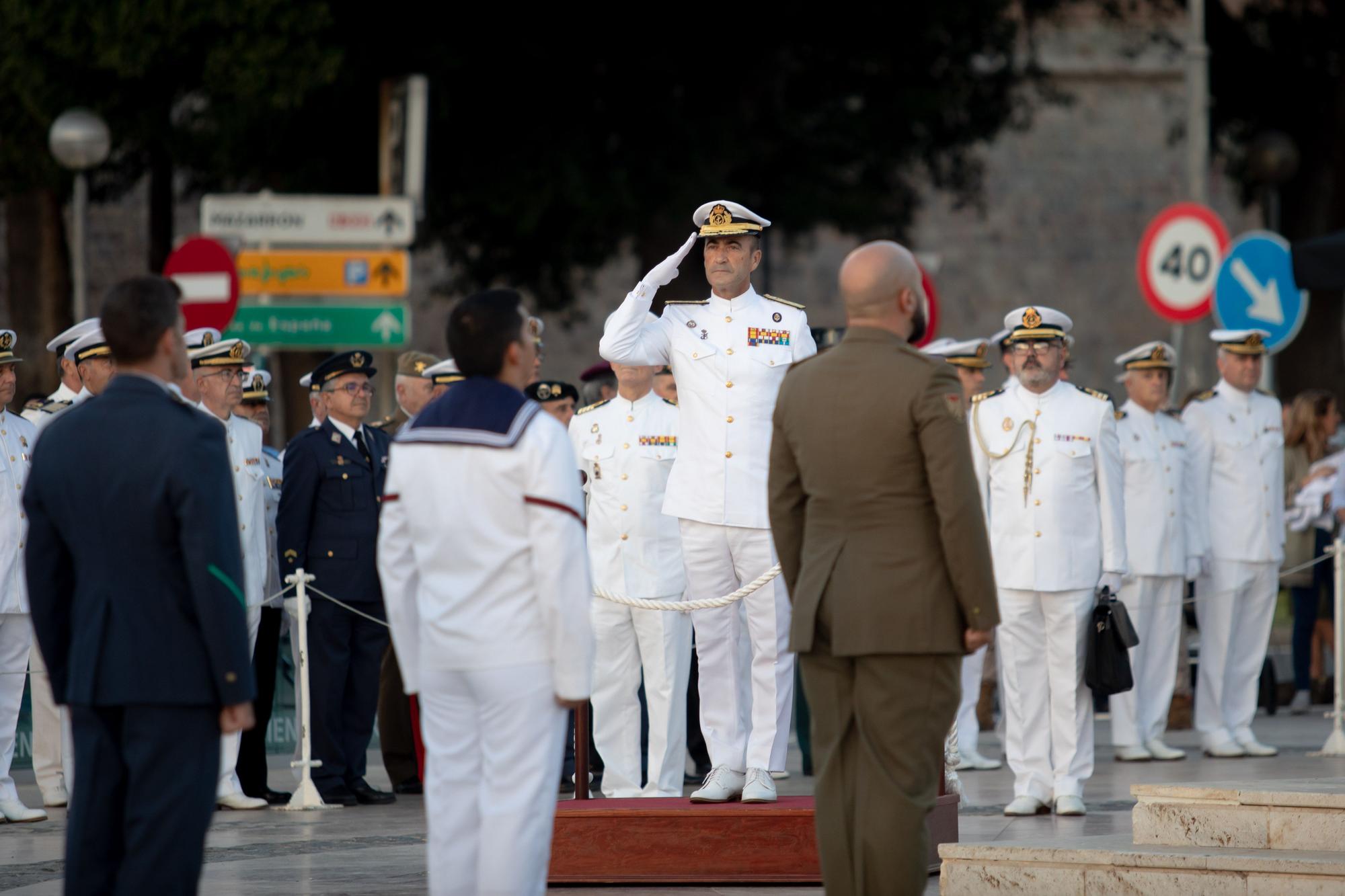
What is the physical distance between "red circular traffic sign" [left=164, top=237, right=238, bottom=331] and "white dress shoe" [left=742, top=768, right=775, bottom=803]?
312 inches

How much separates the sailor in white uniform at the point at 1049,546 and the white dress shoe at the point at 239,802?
3737 mm

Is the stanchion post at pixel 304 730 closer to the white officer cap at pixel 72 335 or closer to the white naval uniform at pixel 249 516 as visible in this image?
the white naval uniform at pixel 249 516

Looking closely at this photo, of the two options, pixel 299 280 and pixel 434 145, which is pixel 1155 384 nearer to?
pixel 299 280

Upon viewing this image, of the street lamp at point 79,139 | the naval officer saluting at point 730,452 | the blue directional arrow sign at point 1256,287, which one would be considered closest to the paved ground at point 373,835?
the naval officer saluting at point 730,452

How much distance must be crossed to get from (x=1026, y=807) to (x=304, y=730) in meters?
3.62

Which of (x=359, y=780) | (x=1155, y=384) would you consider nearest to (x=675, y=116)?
(x=1155, y=384)

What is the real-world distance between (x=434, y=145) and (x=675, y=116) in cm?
239

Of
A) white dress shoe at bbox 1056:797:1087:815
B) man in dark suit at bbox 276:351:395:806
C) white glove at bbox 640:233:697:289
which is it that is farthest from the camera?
man in dark suit at bbox 276:351:395:806

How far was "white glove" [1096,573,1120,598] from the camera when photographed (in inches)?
412

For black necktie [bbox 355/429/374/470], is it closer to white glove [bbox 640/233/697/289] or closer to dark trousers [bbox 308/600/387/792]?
dark trousers [bbox 308/600/387/792]

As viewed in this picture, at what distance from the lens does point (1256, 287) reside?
15.3 metres

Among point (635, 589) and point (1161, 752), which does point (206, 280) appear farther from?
point (1161, 752)

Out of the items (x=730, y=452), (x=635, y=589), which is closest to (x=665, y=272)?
(x=730, y=452)

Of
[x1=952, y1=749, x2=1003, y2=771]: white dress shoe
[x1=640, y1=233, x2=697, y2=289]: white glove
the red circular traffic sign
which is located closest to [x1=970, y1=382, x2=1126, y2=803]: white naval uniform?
[x1=952, y1=749, x2=1003, y2=771]: white dress shoe
